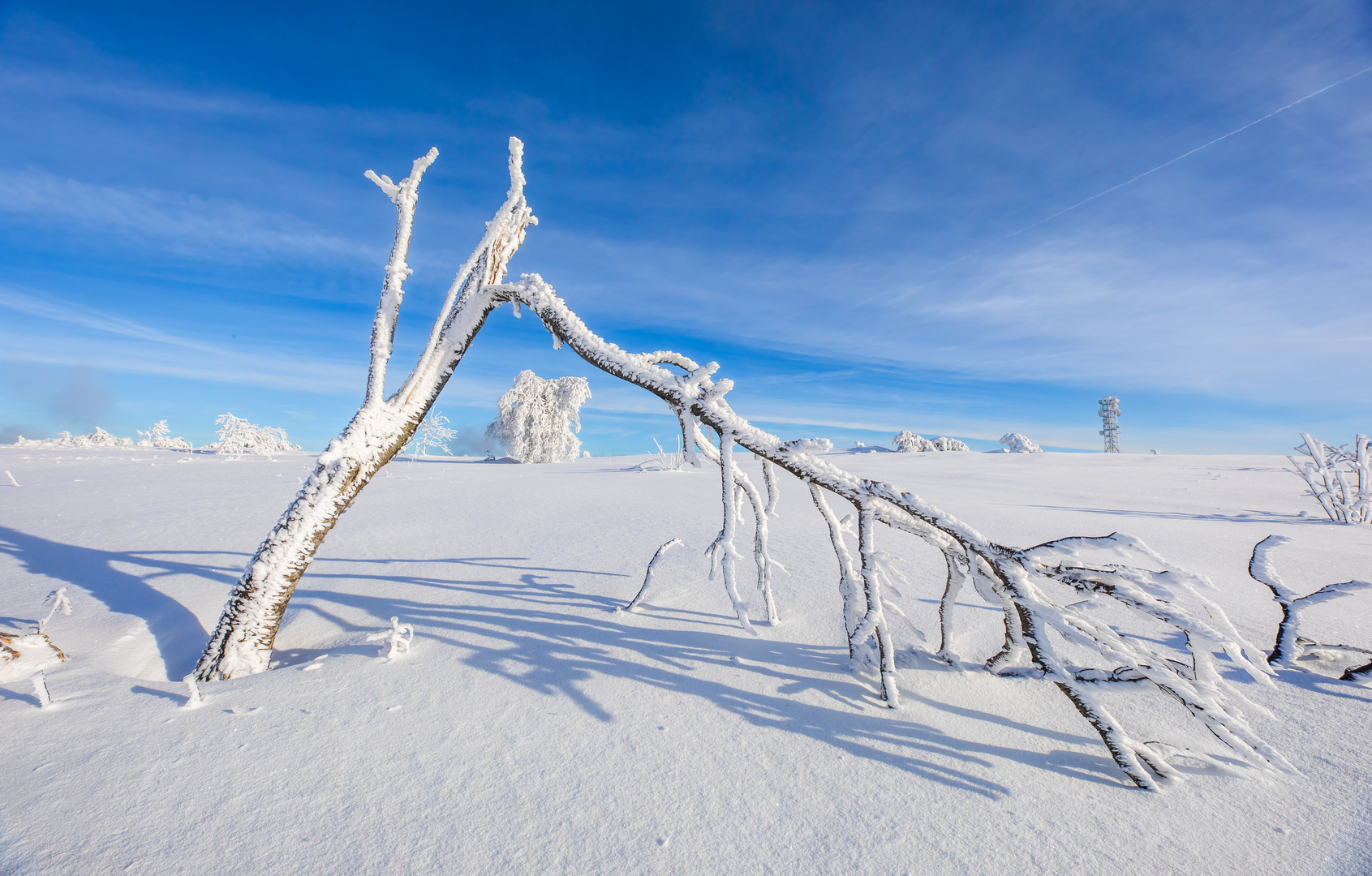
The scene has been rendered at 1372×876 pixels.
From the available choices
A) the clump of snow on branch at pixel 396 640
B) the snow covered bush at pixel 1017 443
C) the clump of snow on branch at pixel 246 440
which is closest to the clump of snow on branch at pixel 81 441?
the clump of snow on branch at pixel 246 440

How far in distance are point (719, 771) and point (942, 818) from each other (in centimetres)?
62

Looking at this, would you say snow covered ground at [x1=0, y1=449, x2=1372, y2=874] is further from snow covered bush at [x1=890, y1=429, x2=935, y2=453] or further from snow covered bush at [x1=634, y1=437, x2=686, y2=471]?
snow covered bush at [x1=890, y1=429, x2=935, y2=453]

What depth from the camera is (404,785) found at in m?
1.52

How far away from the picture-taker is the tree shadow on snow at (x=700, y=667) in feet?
5.35

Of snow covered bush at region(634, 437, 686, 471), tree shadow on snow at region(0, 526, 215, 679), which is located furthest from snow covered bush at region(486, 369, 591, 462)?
tree shadow on snow at region(0, 526, 215, 679)

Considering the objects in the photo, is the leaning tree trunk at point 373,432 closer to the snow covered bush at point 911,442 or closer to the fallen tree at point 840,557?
the fallen tree at point 840,557

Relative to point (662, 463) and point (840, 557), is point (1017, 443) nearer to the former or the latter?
point (662, 463)

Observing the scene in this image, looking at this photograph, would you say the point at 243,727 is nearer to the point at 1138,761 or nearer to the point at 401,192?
the point at 401,192

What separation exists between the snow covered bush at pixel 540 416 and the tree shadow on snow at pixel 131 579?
13.3 meters

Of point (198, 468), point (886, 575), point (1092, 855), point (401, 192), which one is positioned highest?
point (401, 192)

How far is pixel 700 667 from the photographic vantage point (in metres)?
2.25

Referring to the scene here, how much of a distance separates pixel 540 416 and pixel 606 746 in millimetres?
17514

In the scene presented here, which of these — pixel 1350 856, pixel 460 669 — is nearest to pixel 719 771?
pixel 460 669

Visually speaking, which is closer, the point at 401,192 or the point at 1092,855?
the point at 1092,855
